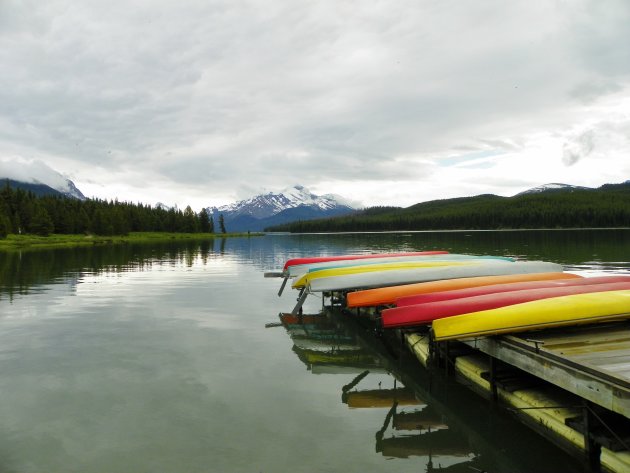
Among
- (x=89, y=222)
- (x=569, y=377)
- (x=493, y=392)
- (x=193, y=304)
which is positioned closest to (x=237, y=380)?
(x=493, y=392)

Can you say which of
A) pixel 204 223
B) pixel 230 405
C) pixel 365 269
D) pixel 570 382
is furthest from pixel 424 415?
pixel 204 223

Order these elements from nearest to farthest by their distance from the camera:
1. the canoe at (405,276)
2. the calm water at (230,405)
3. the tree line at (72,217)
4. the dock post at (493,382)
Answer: the calm water at (230,405), the dock post at (493,382), the canoe at (405,276), the tree line at (72,217)

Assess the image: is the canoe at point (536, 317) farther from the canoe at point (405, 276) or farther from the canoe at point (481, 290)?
the canoe at point (405, 276)

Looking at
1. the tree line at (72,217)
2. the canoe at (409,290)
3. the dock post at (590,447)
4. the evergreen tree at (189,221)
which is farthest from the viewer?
the evergreen tree at (189,221)

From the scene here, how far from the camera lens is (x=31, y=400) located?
885 centimetres

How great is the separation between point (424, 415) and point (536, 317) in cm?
263

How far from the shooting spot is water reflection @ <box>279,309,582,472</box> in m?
6.66

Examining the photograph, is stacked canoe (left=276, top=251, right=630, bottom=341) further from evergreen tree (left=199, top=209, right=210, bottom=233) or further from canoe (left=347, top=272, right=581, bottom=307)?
evergreen tree (left=199, top=209, right=210, bottom=233)

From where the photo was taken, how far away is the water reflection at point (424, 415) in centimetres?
666

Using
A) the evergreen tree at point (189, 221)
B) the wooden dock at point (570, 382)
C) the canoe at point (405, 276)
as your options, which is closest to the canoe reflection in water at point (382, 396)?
the wooden dock at point (570, 382)

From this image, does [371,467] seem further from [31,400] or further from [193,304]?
[193,304]

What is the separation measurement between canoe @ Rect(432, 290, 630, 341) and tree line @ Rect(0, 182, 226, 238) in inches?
3515

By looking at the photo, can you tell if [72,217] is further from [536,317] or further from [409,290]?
[536,317]

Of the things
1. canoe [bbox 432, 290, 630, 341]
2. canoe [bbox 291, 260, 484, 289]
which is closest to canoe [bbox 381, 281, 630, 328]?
canoe [bbox 432, 290, 630, 341]
